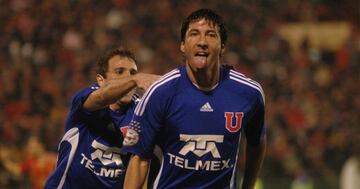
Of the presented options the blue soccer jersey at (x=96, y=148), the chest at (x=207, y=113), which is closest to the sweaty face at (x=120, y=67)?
the blue soccer jersey at (x=96, y=148)

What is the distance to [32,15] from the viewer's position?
1586 cm

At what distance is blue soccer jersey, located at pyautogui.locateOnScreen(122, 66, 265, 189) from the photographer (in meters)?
4.64

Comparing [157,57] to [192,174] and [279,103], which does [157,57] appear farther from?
[192,174]

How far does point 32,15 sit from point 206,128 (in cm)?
1165

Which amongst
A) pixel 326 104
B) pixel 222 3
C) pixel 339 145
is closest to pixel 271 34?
pixel 222 3

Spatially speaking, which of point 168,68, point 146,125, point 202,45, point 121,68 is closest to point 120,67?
point 121,68

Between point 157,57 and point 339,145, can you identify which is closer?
point 339,145

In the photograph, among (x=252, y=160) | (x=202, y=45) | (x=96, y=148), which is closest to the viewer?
(x=202, y=45)

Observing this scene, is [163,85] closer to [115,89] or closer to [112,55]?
[115,89]

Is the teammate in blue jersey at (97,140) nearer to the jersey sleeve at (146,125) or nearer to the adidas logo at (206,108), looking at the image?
the jersey sleeve at (146,125)

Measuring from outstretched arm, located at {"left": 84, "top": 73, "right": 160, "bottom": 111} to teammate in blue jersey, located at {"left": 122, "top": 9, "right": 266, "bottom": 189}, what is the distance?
15cm

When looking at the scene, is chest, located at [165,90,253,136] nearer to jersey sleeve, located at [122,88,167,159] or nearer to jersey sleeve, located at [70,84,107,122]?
→ jersey sleeve, located at [122,88,167,159]

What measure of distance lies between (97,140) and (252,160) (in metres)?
1.04

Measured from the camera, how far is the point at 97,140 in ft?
18.3
